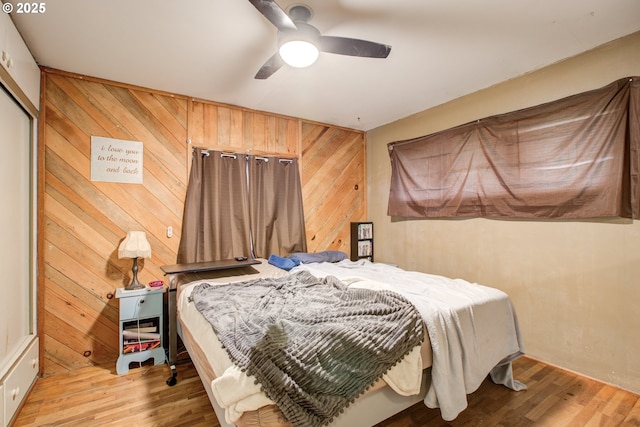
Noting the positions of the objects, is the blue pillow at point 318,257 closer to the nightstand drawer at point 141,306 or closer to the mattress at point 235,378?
the mattress at point 235,378

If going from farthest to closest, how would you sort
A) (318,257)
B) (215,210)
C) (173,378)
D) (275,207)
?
1. (275,207)
2. (318,257)
3. (215,210)
4. (173,378)

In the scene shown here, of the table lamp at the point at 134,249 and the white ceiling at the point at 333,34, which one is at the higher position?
the white ceiling at the point at 333,34

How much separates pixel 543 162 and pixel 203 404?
3.17m

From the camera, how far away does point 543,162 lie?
8.16 ft

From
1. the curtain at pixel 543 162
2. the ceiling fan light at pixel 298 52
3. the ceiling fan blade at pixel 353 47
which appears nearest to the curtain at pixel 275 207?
the curtain at pixel 543 162

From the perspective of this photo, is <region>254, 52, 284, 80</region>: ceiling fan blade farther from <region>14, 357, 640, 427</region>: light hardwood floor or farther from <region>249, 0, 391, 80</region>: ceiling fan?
<region>14, 357, 640, 427</region>: light hardwood floor

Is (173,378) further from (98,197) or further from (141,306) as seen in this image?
(98,197)

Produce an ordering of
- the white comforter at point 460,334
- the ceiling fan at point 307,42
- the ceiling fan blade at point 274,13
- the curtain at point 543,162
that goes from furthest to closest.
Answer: the curtain at point 543,162, the ceiling fan at point 307,42, the white comforter at point 460,334, the ceiling fan blade at point 274,13

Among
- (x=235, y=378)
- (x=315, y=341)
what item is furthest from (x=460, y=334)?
(x=235, y=378)

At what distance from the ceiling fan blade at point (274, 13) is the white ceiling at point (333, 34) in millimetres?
207

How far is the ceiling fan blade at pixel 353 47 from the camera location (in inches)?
70.1

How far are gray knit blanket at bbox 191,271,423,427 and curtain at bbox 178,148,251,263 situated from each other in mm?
1264

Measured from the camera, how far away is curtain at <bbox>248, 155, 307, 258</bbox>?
3.39 meters

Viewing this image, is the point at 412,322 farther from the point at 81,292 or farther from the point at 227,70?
the point at 81,292
